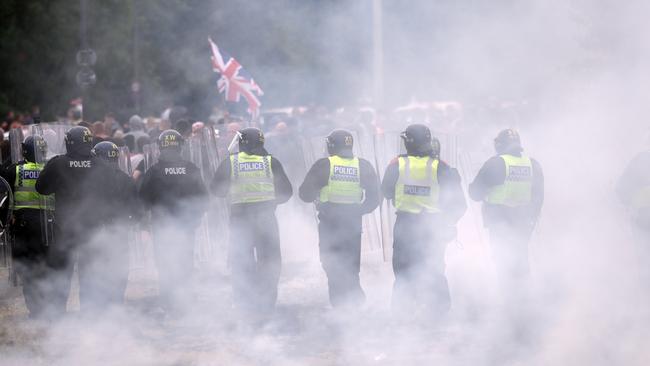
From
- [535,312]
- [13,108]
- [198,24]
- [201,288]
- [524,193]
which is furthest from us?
[13,108]

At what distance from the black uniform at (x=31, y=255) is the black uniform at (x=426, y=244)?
2833 millimetres

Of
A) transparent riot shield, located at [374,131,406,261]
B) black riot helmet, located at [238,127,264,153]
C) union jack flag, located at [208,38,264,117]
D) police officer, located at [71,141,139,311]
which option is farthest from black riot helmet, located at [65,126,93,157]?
union jack flag, located at [208,38,264,117]

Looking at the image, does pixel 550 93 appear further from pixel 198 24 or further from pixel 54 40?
pixel 54 40

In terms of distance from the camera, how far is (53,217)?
7984 mm

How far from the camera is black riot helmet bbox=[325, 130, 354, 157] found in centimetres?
773

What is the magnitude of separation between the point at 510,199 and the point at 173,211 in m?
2.77

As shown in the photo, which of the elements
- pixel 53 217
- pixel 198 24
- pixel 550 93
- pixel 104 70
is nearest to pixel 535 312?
pixel 550 93

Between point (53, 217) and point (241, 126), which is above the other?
point (241, 126)

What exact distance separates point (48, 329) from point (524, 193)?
3848 mm

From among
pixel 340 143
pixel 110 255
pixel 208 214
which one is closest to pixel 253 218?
pixel 340 143

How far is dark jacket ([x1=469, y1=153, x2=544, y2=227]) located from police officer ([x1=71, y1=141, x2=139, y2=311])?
2.79m

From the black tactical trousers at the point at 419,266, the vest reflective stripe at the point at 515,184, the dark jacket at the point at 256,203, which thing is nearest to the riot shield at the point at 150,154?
the dark jacket at the point at 256,203

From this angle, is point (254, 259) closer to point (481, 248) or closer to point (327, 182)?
point (327, 182)

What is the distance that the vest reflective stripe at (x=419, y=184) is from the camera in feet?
24.4
